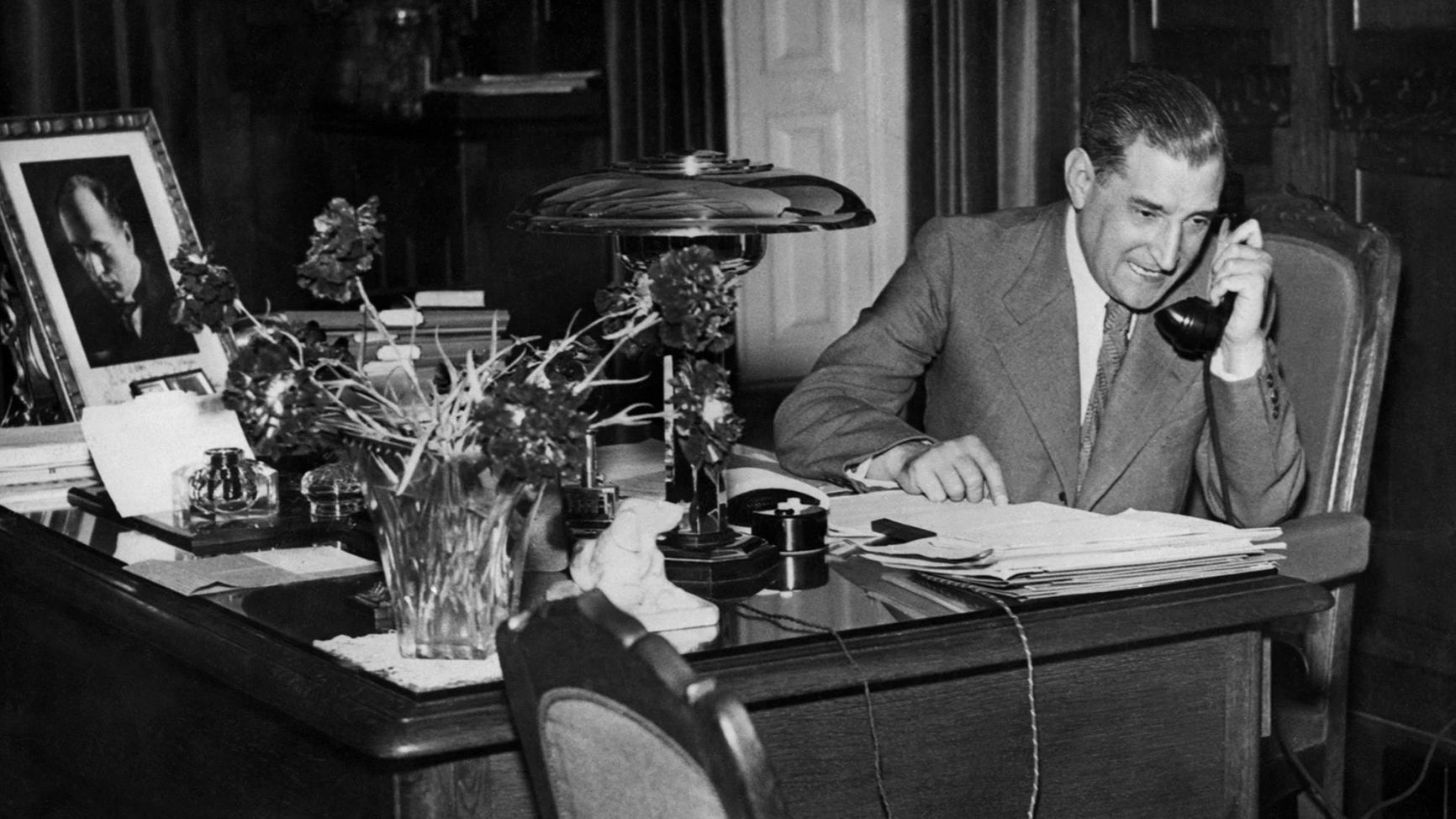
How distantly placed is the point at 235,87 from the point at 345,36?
615 millimetres

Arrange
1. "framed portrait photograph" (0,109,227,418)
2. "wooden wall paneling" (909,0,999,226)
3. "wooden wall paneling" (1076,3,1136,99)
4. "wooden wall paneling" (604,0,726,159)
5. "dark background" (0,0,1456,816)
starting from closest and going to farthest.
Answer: "framed portrait photograph" (0,109,227,418)
"dark background" (0,0,1456,816)
"wooden wall paneling" (1076,3,1136,99)
"wooden wall paneling" (909,0,999,226)
"wooden wall paneling" (604,0,726,159)

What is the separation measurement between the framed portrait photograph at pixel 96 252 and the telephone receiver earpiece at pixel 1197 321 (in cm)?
153

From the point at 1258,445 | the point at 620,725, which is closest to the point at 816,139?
the point at 1258,445

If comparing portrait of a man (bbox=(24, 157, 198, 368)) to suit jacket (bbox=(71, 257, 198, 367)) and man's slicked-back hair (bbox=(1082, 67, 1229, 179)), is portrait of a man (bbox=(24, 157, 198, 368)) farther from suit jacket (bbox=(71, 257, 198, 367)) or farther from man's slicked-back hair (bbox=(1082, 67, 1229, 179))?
man's slicked-back hair (bbox=(1082, 67, 1229, 179))

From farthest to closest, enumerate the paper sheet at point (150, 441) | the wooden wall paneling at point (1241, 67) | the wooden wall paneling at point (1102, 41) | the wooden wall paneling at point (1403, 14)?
the wooden wall paneling at point (1102, 41)
the wooden wall paneling at point (1241, 67)
the wooden wall paneling at point (1403, 14)
the paper sheet at point (150, 441)

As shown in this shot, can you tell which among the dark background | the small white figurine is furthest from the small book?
the dark background

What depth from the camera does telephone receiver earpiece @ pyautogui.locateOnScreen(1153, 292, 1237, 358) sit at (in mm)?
2445

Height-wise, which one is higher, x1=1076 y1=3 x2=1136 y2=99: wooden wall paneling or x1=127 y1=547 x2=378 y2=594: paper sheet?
x1=1076 y1=3 x2=1136 y2=99: wooden wall paneling

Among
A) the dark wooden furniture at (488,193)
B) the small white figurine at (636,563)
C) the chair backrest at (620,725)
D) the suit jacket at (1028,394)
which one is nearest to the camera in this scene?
the chair backrest at (620,725)

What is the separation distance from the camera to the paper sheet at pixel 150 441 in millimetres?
2420

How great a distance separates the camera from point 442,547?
167 centimetres

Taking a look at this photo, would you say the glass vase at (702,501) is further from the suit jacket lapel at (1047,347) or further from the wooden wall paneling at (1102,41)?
the wooden wall paneling at (1102,41)

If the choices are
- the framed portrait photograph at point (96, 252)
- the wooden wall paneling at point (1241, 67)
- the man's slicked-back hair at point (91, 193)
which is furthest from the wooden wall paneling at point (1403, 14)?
the man's slicked-back hair at point (91, 193)

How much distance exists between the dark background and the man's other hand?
66.2 inches
